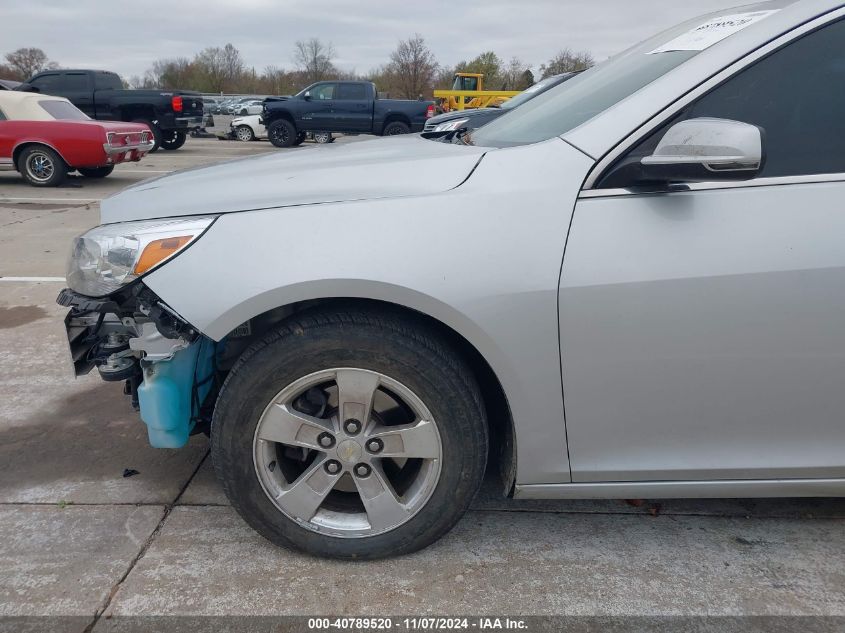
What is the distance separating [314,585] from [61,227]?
7.36 meters

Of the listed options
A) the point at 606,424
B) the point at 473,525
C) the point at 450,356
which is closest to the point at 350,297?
the point at 450,356

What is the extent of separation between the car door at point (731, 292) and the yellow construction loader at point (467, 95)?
2505 cm

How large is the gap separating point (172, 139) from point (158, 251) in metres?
18.3

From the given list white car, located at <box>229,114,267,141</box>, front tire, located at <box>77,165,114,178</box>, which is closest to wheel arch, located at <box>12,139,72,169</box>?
front tire, located at <box>77,165,114,178</box>

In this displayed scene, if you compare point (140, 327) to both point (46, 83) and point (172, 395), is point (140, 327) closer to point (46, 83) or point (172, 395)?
point (172, 395)

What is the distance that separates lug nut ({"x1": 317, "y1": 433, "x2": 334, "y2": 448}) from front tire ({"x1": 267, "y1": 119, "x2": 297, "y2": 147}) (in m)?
19.7

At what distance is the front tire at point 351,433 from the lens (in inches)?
82.2

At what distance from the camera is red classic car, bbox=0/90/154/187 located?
11.1 meters

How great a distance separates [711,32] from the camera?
2.28 metres

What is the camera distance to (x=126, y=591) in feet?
7.17

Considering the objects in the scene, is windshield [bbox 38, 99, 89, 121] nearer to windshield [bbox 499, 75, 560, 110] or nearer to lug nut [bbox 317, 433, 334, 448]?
windshield [bbox 499, 75, 560, 110]

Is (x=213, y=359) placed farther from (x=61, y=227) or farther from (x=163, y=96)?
(x=163, y=96)

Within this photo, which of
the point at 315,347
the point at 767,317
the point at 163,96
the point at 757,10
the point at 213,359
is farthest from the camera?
the point at 163,96

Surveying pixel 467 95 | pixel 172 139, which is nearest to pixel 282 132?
pixel 172 139
